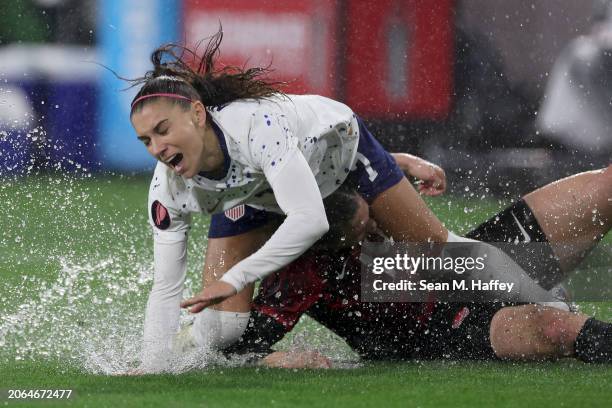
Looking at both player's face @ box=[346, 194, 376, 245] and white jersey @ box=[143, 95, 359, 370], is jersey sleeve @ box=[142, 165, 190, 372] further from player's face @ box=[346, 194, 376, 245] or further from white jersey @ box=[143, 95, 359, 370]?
player's face @ box=[346, 194, 376, 245]

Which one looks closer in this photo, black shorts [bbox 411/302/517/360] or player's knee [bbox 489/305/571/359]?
player's knee [bbox 489/305/571/359]

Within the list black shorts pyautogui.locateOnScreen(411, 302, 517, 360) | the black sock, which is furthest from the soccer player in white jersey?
the black sock

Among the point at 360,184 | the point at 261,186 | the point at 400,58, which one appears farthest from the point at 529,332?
the point at 400,58

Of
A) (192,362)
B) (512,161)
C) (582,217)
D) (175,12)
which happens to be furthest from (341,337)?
(175,12)

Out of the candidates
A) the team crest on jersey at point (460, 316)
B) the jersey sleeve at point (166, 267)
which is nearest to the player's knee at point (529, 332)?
the team crest on jersey at point (460, 316)

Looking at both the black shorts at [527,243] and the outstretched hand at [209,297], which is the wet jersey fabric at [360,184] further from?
the outstretched hand at [209,297]

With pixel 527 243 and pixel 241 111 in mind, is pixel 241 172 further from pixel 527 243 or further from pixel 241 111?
pixel 527 243

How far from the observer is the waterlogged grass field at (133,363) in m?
3.73

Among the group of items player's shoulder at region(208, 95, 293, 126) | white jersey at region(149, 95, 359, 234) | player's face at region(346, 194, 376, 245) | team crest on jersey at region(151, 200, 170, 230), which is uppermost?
player's shoulder at region(208, 95, 293, 126)

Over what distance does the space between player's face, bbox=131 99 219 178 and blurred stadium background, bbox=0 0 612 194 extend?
4.91m

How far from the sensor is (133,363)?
4.32 m

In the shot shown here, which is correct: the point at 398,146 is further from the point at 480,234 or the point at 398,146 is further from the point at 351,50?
the point at 480,234

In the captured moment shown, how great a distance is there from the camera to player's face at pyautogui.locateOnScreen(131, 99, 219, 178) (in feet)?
13.3

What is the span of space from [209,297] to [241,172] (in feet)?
1.93
